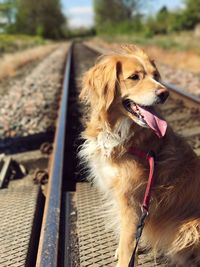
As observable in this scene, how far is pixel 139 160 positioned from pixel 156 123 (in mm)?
323

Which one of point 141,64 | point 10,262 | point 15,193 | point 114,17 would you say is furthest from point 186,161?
point 114,17

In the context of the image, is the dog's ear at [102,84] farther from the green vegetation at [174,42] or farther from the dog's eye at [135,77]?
the green vegetation at [174,42]

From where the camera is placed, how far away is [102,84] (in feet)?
12.3

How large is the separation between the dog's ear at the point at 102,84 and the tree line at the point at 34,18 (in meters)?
110

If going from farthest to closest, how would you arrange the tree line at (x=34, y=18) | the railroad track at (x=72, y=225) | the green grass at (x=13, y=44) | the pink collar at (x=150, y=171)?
the tree line at (x=34, y=18) < the green grass at (x=13, y=44) < the railroad track at (x=72, y=225) < the pink collar at (x=150, y=171)

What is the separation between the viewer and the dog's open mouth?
348cm

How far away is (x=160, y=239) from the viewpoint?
3.51 m

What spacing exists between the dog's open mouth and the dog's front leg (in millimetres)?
618

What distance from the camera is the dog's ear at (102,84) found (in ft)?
12.1

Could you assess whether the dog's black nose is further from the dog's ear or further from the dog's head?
the dog's ear

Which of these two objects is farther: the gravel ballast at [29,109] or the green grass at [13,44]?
the green grass at [13,44]

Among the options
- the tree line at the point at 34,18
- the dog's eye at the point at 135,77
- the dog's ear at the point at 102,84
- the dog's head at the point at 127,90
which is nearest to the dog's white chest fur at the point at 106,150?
the dog's head at the point at 127,90

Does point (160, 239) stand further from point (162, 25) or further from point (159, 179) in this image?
point (162, 25)

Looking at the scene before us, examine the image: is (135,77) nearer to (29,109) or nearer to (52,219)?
(52,219)
